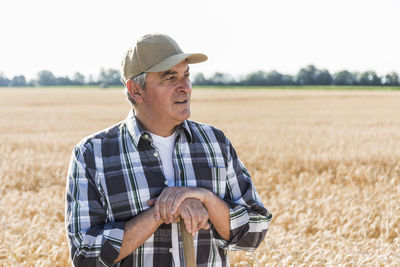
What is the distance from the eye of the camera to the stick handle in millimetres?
1974

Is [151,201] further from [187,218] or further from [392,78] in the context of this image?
[392,78]

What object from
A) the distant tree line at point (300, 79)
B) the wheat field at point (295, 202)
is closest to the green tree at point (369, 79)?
the distant tree line at point (300, 79)

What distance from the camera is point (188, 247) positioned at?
1982mm

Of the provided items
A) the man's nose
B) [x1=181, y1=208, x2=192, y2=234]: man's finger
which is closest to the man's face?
the man's nose

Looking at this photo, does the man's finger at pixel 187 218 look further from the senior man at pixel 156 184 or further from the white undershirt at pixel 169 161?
the white undershirt at pixel 169 161

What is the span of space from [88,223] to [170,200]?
1.25ft

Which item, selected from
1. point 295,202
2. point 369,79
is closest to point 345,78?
point 369,79

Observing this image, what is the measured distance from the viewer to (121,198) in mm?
2037

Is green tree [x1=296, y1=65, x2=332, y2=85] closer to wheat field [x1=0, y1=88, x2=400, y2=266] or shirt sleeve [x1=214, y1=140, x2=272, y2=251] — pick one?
wheat field [x1=0, y1=88, x2=400, y2=266]

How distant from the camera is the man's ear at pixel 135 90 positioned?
7.14ft

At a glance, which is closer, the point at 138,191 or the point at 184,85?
the point at 138,191

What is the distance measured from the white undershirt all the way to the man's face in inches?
3.8

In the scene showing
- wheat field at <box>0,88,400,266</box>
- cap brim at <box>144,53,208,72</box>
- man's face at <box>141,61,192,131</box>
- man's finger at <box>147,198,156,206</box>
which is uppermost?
cap brim at <box>144,53,208,72</box>

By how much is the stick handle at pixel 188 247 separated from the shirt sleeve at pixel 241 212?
0.23 m
